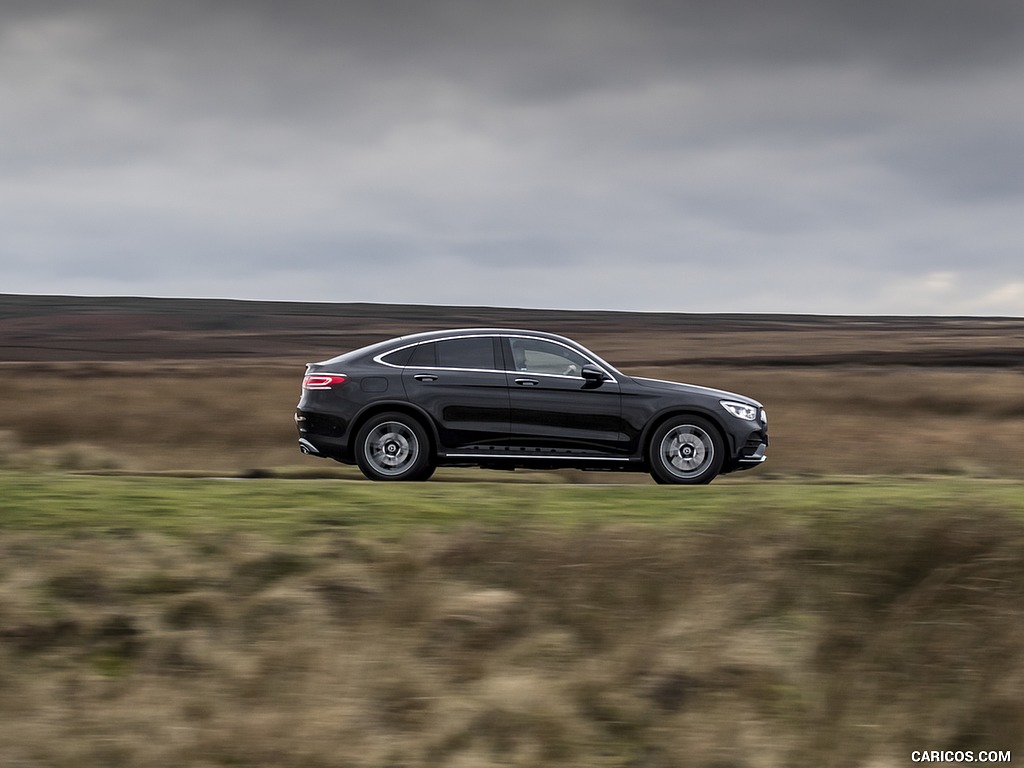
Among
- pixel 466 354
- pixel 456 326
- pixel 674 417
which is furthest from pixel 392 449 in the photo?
pixel 456 326

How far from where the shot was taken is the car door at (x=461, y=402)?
1313 cm

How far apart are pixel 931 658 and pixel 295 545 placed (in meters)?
4.29

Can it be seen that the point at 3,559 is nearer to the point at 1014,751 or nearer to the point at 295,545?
the point at 295,545

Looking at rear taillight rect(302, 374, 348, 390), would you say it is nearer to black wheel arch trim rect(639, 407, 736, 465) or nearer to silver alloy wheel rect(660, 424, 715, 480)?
black wheel arch trim rect(639, 407, 736, 465)

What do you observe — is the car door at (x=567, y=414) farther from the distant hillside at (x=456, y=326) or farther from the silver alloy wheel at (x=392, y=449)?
the distant hillside at (x=456, y=326)

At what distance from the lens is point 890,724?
279 inches

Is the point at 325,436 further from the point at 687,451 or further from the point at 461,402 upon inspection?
the point at 687,451

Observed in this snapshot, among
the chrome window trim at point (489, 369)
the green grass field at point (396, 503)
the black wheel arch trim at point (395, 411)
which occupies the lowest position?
the green grass field at point (396, 503)

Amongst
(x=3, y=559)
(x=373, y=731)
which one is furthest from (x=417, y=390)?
(x=373, y=731)

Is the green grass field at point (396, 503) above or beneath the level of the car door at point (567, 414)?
beneath

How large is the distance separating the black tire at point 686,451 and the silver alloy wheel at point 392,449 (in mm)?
2451

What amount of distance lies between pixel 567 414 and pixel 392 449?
184cm

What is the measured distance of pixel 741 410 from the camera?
1323cm

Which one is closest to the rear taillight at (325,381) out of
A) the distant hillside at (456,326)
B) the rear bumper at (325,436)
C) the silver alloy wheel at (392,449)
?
the rear bumper at (325,436)
